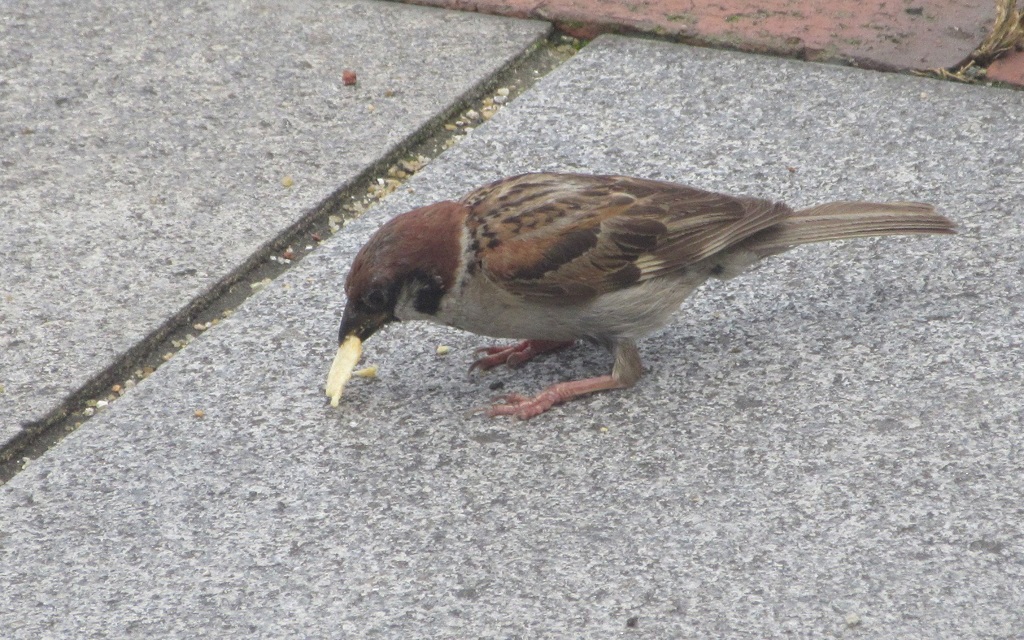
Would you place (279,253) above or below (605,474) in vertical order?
below

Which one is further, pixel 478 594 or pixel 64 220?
pixel 64 220

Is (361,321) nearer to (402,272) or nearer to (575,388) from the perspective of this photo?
(402,272)

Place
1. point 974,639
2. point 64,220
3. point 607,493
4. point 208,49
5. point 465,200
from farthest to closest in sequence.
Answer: point 208,49 → point 64,220 → point 465,200 → point 607,493 → point 974,639

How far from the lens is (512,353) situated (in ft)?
15.2

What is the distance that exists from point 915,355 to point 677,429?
32.6 inches

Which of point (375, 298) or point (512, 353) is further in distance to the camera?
point (512, 353)

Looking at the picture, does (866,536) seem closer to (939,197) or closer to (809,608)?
(809,608)

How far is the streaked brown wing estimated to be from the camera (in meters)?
4.24

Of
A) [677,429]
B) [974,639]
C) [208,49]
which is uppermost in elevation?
[974,639]

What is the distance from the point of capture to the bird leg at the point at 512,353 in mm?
4594

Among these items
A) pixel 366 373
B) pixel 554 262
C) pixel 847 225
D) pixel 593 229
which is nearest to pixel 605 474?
pixel 554 262

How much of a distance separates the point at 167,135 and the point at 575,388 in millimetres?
2282

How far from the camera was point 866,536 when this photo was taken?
3658 millimetres

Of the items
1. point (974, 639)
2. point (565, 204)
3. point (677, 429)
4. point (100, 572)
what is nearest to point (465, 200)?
point (565, 204)
